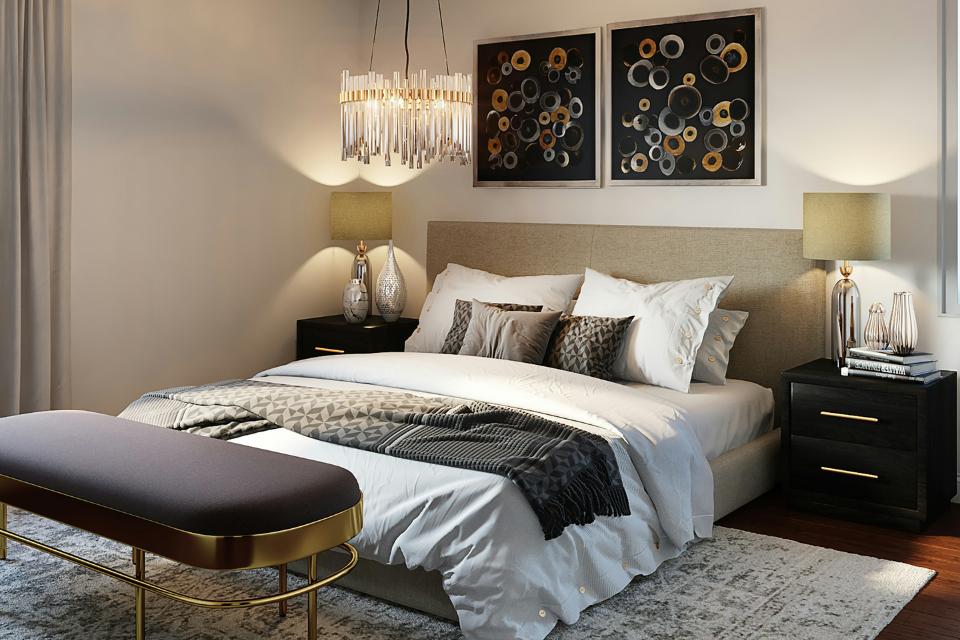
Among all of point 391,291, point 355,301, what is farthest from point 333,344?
point 391,291

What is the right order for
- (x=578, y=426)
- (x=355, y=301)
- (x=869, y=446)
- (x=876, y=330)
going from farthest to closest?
(x=355, y=301)
(x=876, y=330)
(x=869, y=446)
(x=578, y=426)

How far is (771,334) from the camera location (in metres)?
4.43

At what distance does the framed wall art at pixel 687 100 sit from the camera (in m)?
4.48

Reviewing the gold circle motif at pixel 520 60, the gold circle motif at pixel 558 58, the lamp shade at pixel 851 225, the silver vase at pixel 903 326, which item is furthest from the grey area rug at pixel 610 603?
the gold circle motif at pixel 520 60

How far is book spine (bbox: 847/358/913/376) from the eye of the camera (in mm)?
3775

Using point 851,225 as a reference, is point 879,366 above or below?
below

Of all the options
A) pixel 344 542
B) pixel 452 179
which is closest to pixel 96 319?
pixel 452 179

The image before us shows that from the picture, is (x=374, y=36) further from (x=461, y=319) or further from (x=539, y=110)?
(x=461, y=319)

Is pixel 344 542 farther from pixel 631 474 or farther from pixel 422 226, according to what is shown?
pixel 422 226

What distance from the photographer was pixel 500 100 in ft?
17.2

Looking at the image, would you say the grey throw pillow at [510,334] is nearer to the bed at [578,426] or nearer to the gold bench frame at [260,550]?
the bed at [578,426]

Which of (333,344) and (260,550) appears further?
(333,344)

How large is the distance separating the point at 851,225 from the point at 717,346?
0.75 metres

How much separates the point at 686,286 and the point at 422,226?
1862mm
